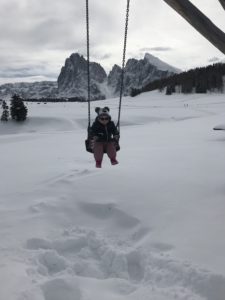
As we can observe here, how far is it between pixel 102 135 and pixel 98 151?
307 mm

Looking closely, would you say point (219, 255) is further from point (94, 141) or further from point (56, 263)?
point (94, 141)

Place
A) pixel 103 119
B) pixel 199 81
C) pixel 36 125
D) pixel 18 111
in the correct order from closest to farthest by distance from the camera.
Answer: pixel 103 119, pixel 36 125, pixel 18 111, pixel 199 81

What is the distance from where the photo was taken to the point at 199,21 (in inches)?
188

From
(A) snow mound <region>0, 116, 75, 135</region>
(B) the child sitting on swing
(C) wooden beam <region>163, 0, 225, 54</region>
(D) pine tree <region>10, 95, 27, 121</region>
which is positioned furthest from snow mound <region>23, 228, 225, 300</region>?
(D) pine tree <region>10, 95, 27, 121</region>

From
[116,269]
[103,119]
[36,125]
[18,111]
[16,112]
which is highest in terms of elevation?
[103,119]

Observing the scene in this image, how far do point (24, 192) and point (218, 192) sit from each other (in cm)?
401

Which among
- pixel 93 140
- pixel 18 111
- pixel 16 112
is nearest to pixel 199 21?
pixel 93 140

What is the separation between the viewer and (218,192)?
774 cm

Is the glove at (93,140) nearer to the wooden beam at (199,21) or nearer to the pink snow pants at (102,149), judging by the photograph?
the pink snow pants at (102,149)

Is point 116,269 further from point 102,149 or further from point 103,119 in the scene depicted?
point 103,119

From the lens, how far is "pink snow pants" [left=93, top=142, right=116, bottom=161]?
771 cm

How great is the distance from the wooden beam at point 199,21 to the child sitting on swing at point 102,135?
3.22 meters

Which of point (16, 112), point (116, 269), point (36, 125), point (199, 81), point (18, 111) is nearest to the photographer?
point (116, 269)

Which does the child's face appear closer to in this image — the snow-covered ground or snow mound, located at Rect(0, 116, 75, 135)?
the snow-covered ground
